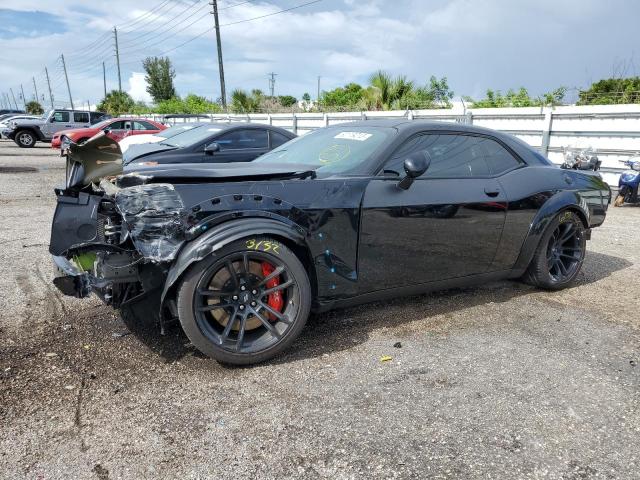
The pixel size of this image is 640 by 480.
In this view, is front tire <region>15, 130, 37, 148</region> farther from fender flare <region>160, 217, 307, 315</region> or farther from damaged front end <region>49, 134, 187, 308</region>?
fender flare <region>160, 217, 307, 315</region>

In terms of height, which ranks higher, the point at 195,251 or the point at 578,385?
the point at 195,251

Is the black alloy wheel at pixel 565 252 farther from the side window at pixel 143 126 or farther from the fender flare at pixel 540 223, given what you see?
the side window at pixel 143 126

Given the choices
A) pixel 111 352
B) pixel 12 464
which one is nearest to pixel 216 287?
pixel 111 352

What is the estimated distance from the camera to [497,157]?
13.7ft

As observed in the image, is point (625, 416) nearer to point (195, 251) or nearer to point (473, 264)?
point (473, 264)

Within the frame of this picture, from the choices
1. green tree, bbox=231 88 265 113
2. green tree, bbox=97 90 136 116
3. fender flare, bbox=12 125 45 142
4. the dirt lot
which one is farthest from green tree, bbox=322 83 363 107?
the dirt lot

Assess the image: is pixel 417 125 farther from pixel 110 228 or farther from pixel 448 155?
pixel 110 228

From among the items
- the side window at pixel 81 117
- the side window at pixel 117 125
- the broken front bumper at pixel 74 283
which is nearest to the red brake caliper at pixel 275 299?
the broken front bumper at pixel 74 283

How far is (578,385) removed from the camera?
293 cm

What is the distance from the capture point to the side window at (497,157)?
4.11m

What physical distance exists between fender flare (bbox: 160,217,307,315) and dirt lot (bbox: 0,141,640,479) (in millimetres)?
→ 618

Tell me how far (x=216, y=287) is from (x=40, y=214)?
5.90m

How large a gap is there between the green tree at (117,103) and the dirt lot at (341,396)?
5407 centimetres

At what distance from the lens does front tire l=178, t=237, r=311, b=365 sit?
284 cm
